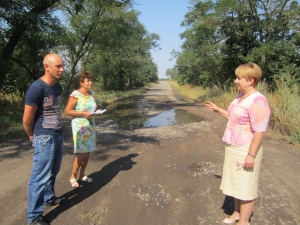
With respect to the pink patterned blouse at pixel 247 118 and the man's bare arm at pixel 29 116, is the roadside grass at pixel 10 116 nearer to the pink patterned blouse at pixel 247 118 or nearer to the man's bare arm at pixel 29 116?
the man's bare arm at pixel 29 116

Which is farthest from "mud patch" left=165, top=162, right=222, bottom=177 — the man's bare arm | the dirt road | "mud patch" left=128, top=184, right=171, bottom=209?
the man's bare arm

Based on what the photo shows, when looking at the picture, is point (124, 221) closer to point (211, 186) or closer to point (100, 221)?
point (100, 221)

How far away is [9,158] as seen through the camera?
5461 mm

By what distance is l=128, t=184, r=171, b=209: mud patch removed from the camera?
3553mm

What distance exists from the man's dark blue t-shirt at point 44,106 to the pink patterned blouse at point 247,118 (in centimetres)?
223

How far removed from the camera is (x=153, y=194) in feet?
12.5

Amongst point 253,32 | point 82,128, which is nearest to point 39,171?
point 82,128

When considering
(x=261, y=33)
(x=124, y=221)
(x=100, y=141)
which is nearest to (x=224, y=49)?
(x=261, y=33)

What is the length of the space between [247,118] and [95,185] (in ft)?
9.28

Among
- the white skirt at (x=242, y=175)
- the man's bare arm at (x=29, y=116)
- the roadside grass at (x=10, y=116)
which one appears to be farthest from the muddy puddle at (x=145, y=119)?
the white skirt at (x=242, y=175)

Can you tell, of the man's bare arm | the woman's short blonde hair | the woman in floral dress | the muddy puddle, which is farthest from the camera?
the muddy puddle

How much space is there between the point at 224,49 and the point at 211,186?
15933 millimetres

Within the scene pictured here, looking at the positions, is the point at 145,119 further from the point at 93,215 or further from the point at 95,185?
the point at 93,215

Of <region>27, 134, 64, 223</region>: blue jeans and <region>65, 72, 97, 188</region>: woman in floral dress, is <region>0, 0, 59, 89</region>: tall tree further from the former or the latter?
<region>27, 134, 64, 223</region>: blue jeans
